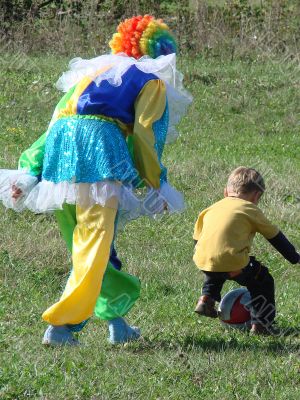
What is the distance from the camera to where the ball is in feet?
19.3

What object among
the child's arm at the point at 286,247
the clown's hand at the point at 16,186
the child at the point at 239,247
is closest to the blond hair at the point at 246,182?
the child at the point at 239,247

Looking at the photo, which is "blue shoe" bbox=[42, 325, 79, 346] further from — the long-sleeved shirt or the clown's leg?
the long-sleeved shirt

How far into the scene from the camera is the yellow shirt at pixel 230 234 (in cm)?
561

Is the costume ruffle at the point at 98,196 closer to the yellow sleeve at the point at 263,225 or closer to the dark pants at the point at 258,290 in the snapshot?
the yellow sleeve at the point at 263,225

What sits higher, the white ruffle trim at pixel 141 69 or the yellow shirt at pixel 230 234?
the white ruffle trim at pixel 141 69

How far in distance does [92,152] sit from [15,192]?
589 millimetres

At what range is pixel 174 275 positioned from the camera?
23.0 feet

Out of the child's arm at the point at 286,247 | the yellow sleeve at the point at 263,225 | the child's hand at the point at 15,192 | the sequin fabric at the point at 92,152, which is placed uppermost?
the sequin fabric at the point at 92,152

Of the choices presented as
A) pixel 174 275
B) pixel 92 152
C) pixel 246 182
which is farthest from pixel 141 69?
pixel 174 275

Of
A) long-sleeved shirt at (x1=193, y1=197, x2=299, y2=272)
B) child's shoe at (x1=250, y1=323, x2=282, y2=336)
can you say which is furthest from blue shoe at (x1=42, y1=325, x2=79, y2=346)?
child's shoe at (x1=250, y1=323, x2=282, y2=336)

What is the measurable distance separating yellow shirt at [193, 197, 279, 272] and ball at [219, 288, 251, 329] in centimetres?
34

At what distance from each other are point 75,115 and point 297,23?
33.7ft

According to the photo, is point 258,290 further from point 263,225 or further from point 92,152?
point 92,152

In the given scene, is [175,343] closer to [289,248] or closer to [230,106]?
[289,248]
